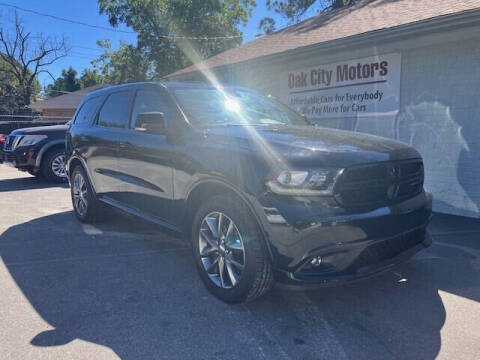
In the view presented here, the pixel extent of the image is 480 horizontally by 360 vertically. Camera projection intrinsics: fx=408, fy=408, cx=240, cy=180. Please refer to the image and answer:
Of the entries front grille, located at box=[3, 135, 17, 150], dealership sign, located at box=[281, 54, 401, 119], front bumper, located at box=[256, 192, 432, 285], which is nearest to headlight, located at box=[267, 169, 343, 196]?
front bumper, located at box=[256, 192, 432, 285]

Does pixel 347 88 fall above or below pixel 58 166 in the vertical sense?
above

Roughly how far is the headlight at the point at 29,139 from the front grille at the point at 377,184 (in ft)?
28.5

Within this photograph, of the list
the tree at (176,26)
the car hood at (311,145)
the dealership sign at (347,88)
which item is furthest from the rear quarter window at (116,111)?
the tree at (176,26)

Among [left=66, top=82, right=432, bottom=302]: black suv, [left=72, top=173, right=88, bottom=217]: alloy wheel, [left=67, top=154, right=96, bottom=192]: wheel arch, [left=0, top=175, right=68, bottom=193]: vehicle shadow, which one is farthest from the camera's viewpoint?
[left=0, top=175, right=68, bottom=193]: vehicle shadow

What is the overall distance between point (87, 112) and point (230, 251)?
3.65 metres

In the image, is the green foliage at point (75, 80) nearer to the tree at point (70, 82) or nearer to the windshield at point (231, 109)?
the tree at point (70, 82)

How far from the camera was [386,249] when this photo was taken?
3086 mm

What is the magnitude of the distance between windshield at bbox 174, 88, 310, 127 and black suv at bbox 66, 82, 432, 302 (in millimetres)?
17

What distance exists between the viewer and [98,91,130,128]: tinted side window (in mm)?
4814

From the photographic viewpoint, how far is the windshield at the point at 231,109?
155 inches

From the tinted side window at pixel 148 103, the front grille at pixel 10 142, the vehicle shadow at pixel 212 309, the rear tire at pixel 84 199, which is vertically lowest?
the vehicle shadow at pixel 212 309

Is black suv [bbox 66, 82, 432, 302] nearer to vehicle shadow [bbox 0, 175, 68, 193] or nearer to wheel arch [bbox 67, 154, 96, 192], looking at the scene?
wheel arch [bbox 67, 154, 96, 192]

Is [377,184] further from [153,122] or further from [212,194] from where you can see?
[153,122]

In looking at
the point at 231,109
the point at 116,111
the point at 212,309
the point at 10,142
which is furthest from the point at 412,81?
the point at 10,142
